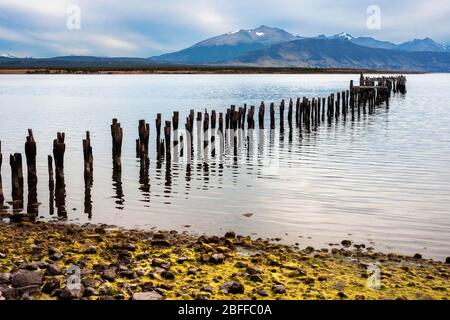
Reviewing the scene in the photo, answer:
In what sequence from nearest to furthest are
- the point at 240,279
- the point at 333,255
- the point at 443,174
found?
the point at 240,279
the point at 333,255
the point at 443,174

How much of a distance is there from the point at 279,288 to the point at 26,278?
471cm

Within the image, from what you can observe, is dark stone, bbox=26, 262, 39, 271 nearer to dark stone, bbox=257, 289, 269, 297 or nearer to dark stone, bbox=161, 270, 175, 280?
dark stone, bbox=161, 270, 175, 280

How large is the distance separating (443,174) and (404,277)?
14.0 metres

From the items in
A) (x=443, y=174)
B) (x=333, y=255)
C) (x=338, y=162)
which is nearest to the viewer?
(x=333, y=255)

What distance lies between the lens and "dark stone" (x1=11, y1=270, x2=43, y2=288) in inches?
375

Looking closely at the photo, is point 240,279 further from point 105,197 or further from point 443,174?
point 443,174

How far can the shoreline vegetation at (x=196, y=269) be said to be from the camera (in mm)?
9594

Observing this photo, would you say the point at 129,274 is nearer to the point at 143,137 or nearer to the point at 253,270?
the point at 253,270

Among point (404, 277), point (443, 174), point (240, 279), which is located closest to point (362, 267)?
point (404, 277)

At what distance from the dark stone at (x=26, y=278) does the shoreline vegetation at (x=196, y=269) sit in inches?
0.7

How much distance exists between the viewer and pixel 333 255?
12.8 m

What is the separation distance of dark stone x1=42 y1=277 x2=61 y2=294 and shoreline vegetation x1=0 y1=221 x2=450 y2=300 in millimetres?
17

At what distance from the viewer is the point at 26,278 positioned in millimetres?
9633

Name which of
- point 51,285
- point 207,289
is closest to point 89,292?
point 51,285
